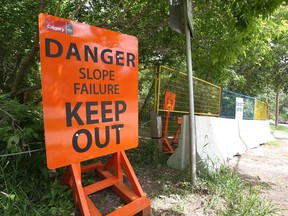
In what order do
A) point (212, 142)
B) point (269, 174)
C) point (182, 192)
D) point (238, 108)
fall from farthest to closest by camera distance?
point (238, 108)
point (269, 174)
point (212, 142)
point (182, 192)

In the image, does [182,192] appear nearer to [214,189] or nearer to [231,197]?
[214,189]

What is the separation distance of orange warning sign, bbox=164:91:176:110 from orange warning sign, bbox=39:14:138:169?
7.66 feet

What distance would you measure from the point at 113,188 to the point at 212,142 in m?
2.25

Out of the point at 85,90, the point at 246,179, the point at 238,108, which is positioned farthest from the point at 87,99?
the point at 238,108

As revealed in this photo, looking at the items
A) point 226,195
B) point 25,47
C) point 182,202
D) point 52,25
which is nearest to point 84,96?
point 52,25

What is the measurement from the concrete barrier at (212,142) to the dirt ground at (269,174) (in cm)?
34

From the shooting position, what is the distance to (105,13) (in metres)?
5.59

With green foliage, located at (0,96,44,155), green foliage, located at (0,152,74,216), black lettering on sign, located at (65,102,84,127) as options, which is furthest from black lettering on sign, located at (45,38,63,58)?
green foliage, located at (0,152,74,216)

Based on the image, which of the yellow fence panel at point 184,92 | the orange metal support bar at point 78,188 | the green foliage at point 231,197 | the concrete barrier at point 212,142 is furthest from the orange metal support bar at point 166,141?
the orange metal support bar at point 78,188

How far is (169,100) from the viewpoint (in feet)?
17.6

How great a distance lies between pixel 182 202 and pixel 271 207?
1093mm

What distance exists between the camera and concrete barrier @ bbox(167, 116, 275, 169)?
163 inches

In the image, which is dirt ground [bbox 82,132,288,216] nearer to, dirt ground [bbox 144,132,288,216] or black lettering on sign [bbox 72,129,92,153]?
dirt ground [bbox 144,132,288,216]

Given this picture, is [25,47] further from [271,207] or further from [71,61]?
[271,207]
